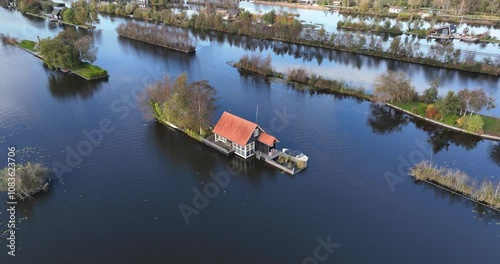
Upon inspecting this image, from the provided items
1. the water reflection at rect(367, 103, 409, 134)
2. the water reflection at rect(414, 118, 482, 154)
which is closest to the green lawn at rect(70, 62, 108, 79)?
the water reflection at rect(367, 103, 409, 134)

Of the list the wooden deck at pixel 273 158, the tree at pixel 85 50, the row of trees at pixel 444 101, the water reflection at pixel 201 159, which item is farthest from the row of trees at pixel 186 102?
the row of trees at pixel 444 101

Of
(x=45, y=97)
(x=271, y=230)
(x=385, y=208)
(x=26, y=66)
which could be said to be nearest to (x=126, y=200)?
(x=271, y=230)

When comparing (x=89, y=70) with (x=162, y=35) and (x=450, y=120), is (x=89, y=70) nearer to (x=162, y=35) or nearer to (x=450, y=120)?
(x=162, y=35)

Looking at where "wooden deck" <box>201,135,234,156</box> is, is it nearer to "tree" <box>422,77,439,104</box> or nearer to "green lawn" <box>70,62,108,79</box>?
"green lawn" <box>70,62,108,79</box>

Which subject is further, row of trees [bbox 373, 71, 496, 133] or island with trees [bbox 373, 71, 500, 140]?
row of trees [bbox 373, 71, 496, 133]

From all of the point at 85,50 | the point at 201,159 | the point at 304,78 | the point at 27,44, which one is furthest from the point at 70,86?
the point at 304,78

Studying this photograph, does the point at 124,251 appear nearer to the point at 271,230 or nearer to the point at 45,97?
the point at 271,230

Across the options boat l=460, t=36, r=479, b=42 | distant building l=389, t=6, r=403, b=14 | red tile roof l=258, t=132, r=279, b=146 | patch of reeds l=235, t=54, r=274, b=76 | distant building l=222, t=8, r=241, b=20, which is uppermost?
distant building l=389, t=6, r=403, b=14
